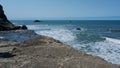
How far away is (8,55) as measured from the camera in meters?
9.15

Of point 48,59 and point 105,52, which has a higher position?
point 48,59

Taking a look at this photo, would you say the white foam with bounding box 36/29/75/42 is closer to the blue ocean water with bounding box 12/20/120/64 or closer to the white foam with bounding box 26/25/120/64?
the blue ocean water with bounding box 12/20/120/64

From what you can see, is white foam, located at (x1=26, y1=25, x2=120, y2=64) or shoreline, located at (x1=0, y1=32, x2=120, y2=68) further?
white foam, located at (x1=26, y1=25, x2=120, y2=64)

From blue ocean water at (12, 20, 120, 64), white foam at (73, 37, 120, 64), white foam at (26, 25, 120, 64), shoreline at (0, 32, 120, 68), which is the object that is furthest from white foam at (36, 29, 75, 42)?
shoreline at (0, 32, 120, 68)

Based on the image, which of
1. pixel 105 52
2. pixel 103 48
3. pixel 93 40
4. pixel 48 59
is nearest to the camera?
pixel 48 59

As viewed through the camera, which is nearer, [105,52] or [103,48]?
[105,52]

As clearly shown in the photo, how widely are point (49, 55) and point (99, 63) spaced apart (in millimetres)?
2140

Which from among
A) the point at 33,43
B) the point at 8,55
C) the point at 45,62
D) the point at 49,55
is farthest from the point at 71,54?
the point at 33,43

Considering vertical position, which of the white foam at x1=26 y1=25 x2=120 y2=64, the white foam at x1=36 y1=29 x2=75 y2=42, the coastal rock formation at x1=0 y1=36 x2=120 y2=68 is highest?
the coastal rock formation at x1=0 y1=36 x2=120 y2=68

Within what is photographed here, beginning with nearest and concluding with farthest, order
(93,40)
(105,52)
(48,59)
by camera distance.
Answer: (48,59) → (105,52) → (93,40)

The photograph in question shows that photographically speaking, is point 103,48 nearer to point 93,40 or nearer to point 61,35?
point 93,40

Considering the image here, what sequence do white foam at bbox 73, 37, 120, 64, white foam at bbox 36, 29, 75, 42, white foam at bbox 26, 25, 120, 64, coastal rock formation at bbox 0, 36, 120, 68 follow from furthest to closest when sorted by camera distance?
white foam at bbox 36, 29, 75, 42 → white foam at bbox 26, 25, 120, 64 → white foam at bbox 73, 37, 120, 64 → coastal rock formation at bbox 0, 36, 120, 68

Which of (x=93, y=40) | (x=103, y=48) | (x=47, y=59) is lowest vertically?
(x=93, y=40)

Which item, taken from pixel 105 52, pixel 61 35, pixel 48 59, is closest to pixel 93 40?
pixel 61 35
